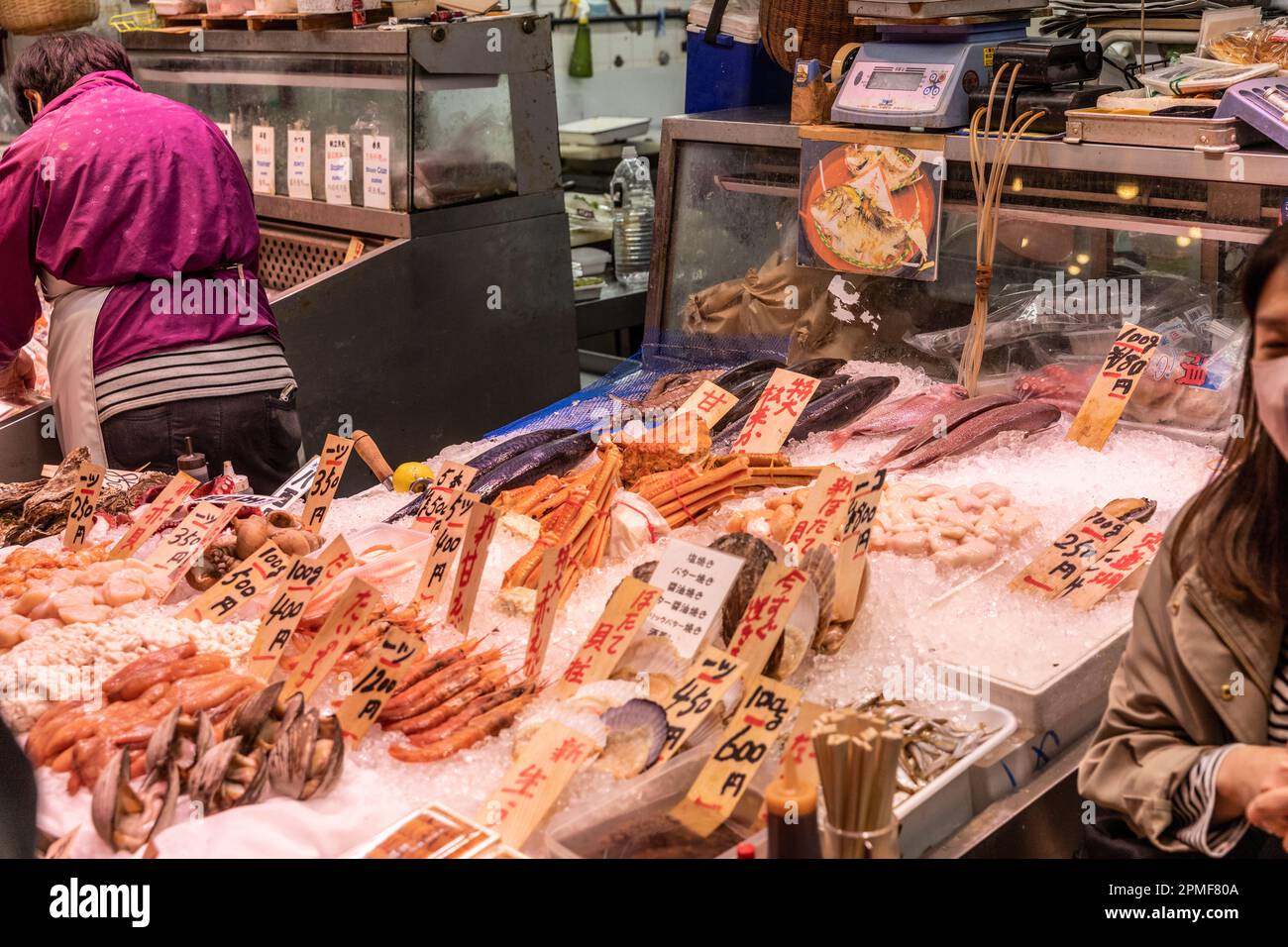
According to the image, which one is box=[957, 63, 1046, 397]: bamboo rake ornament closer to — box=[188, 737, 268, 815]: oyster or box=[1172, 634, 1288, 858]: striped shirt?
box=[1172, 634, 1288, 858]: striped shirt

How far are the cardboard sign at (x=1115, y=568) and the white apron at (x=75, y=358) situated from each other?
9.37 feet

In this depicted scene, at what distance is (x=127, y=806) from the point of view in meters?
1.79

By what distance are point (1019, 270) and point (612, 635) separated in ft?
5.99

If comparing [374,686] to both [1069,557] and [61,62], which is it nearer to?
[1069,557]

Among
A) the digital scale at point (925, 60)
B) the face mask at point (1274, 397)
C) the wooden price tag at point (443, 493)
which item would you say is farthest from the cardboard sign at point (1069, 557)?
the digital scale at point (925, 60)

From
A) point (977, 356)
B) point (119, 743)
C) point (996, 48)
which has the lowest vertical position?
point (119, 743)

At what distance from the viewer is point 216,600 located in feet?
8.16

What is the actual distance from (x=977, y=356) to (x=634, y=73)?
7.00 m

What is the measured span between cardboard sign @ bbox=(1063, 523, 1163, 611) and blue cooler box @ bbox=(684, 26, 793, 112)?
8.06ft

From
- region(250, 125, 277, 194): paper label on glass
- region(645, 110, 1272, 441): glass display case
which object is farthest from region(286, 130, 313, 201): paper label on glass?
region(645, 110, 1272, 441): glass display case

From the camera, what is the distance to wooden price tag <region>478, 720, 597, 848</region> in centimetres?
173
